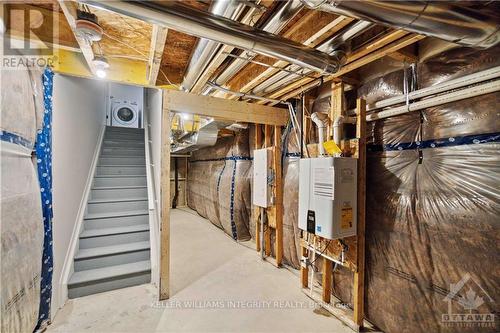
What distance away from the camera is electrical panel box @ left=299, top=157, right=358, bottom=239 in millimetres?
1792

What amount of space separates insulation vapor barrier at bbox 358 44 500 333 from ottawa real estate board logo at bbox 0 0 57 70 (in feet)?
8.69

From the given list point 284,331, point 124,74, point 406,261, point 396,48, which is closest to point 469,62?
point 396,48

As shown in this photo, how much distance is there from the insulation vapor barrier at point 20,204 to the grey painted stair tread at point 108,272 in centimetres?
62

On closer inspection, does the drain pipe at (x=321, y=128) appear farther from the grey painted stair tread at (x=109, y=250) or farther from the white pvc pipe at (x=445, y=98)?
the grey painted stair tread at (x=109, y=250)

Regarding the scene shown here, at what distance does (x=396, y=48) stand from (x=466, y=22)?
431 mm

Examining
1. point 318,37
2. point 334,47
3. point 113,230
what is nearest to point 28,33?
point 113,230

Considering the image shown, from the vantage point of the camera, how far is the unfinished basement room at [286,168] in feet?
4.19

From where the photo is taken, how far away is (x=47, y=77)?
1.83 m

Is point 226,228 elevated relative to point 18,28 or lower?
lower

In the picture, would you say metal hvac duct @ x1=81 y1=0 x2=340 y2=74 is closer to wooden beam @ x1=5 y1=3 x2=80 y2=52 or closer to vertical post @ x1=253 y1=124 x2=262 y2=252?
wooden beam @ x1=5 y1=3 x2=80 y2=52

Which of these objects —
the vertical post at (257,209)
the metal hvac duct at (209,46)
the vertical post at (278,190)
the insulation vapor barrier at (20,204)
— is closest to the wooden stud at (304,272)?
the vertical post at (278,190)

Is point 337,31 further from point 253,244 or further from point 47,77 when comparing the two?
point 253,244

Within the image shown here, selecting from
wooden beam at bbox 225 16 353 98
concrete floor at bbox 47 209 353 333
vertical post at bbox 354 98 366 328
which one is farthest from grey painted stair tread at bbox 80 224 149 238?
vertical post at bbox 354 98 366 328

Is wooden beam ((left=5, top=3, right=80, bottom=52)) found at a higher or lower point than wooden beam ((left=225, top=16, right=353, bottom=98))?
higher
